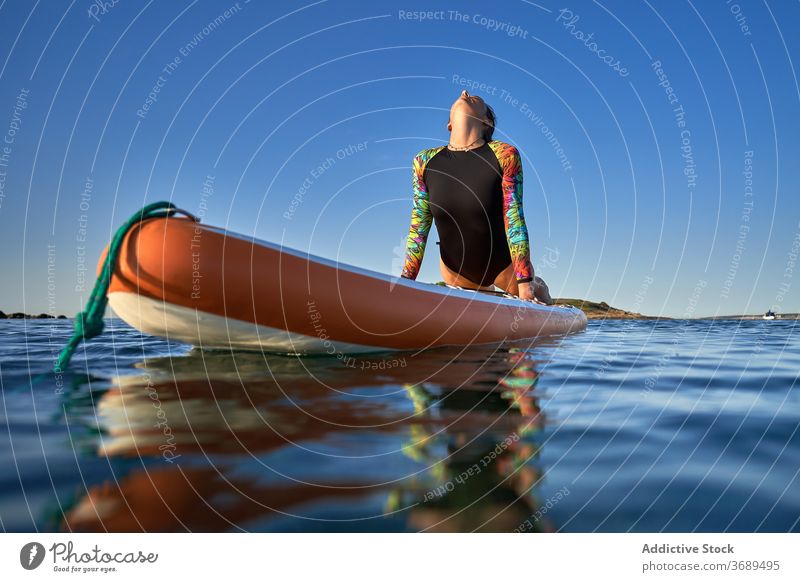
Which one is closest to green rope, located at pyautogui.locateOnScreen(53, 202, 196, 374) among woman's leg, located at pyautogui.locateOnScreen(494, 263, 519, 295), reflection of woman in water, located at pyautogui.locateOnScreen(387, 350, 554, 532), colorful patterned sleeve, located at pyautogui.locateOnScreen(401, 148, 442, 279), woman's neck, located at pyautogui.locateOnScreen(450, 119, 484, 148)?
reflection of woman in water, located at pyautogui.locateOnScreen(387, 350, 554, 532)

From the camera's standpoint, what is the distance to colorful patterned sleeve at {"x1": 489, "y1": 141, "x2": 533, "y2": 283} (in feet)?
18.7

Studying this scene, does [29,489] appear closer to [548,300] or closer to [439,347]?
[439,347]

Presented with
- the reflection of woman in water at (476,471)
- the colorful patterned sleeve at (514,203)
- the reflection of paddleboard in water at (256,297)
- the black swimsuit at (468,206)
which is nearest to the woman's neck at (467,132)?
the black swimsuit at (468,206)

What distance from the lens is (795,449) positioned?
1.93 meters

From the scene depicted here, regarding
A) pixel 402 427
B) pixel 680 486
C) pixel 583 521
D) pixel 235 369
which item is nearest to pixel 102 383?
pixel 235 369

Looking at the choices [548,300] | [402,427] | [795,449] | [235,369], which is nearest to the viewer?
[795,449]

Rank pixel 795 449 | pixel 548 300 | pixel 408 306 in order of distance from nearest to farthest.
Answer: pixel 795 449 → pixel 408 306 → pixel 548 300

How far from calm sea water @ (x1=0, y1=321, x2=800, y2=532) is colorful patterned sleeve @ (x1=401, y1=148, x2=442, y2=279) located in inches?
117

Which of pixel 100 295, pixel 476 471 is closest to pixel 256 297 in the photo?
pixel 100 295

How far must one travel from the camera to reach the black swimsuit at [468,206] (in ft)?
19.1

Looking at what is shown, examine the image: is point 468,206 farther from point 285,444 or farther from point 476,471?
point 476,471

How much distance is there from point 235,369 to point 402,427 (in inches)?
69.8

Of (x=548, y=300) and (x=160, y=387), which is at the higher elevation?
(x=548, y=300)

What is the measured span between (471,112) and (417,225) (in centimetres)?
153
